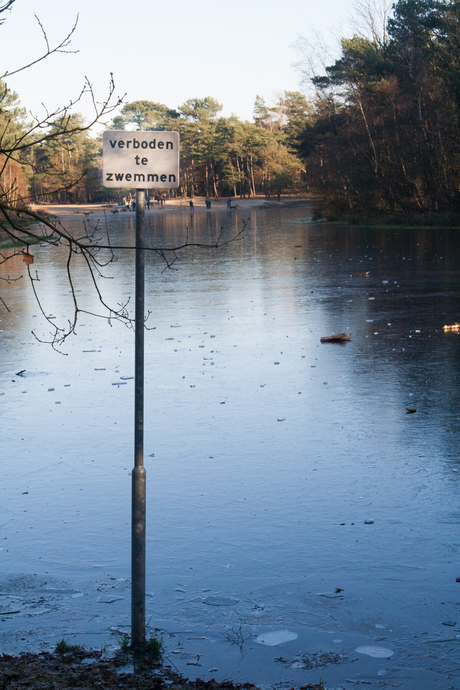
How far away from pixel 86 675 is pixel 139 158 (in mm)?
2540

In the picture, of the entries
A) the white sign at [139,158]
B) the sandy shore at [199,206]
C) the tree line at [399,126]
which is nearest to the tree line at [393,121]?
the tree line at [399,126]

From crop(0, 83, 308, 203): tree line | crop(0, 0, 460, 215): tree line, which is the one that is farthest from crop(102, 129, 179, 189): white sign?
crop(0, 83, 308, 203): tree line

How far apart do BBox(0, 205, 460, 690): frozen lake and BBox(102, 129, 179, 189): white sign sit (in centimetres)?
241

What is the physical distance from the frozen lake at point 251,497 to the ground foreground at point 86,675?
17 cm

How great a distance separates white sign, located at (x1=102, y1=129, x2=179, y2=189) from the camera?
4031 millimetres

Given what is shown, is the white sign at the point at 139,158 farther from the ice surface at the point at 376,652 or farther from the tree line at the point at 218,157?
the tree line at the point at 218,157

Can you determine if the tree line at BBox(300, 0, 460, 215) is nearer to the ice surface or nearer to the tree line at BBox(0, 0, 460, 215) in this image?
the tree line at BBox(0, 0, 460, 215)

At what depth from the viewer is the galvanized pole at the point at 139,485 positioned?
13.1 ft

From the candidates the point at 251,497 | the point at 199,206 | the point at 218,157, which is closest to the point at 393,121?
the point at 251,497

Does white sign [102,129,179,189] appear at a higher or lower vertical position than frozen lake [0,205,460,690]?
higher

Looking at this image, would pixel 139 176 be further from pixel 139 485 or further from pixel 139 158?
pixel 139 485

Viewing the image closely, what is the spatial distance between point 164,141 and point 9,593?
109 inches

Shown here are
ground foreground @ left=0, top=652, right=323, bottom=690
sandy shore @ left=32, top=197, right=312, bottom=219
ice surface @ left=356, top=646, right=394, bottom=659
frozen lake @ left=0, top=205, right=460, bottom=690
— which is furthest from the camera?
sandy shore @ left=32, top=197, right=312, bottom=219

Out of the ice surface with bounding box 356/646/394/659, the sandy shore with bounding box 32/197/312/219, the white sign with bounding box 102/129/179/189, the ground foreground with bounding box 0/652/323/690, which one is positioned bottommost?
the ice surface with bounding box 356/646/394/659
